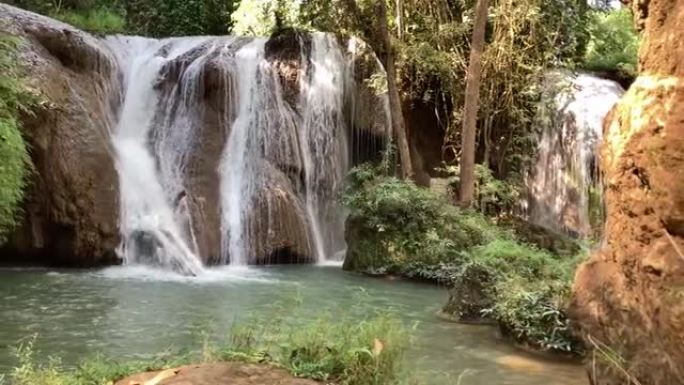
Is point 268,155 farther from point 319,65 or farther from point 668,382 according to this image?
point 668,382

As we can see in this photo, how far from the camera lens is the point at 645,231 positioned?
461 cm

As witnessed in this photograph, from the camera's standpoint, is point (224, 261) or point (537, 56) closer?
point (224, 261)

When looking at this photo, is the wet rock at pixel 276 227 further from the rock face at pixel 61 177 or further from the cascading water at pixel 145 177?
the rock face at pixel 61 177

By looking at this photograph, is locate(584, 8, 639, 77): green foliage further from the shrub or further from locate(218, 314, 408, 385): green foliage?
locate(218, 314, 408, 385): green foliage

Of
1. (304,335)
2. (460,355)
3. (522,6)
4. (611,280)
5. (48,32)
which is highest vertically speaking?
(522,6)

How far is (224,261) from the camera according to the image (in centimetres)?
1520

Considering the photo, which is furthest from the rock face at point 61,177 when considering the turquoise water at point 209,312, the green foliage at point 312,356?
the green foliage at point 312,356

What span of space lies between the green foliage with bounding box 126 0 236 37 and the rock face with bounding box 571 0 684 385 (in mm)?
20353

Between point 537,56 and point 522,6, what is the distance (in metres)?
1.41

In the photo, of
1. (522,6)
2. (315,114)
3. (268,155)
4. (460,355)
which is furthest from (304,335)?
(522,6)

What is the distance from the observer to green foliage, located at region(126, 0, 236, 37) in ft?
78.2

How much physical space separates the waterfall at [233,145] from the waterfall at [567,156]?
14.2ft

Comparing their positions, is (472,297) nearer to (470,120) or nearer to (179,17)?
(470,120)

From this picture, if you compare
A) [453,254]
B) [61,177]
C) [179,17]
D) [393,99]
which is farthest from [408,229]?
[179,17]
